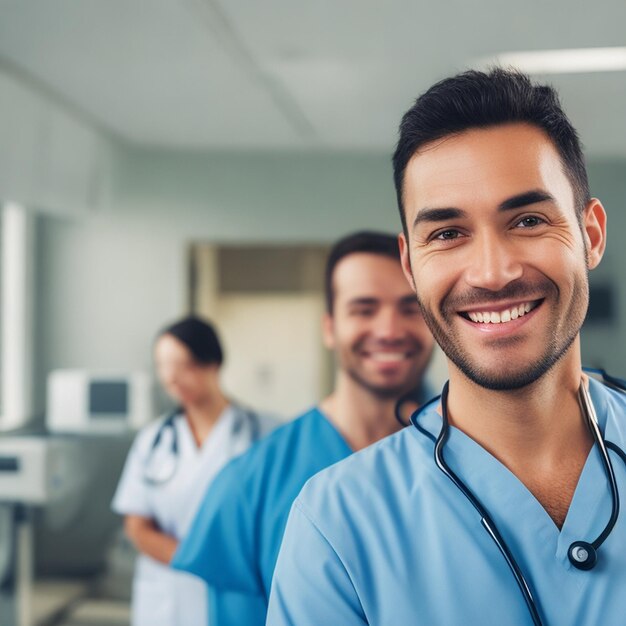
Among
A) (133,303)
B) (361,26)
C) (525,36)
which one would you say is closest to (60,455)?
(133,303)

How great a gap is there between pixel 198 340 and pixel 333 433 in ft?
2.39

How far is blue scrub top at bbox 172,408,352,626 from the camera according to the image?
91 cm

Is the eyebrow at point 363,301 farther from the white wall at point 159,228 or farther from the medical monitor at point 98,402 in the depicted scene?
the white wall at point 159,228

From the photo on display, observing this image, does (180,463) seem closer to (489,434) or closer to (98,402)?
(98,402)

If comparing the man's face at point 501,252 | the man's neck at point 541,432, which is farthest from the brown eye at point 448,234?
the man's neck at point 541,432

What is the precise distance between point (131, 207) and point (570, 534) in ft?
7.57

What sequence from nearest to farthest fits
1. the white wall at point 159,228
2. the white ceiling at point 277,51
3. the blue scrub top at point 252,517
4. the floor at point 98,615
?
1. the blue scrub top at point 252,517
2. the white ceiling at point 277,51
3. the floor at point 98,615
4. the white wall at point 159,228

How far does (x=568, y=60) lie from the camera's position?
→ 162cm

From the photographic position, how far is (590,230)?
0.58 m

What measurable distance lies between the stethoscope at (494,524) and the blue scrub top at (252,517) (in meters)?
0.32

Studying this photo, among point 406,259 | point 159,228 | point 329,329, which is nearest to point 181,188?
point 159,228

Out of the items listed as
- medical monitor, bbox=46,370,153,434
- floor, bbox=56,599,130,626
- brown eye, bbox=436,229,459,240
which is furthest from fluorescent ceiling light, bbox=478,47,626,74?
floor, bbox=56,599,130,626

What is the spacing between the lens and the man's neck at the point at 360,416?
3.16 ft

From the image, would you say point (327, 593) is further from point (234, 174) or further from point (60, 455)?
point (234, 174)
